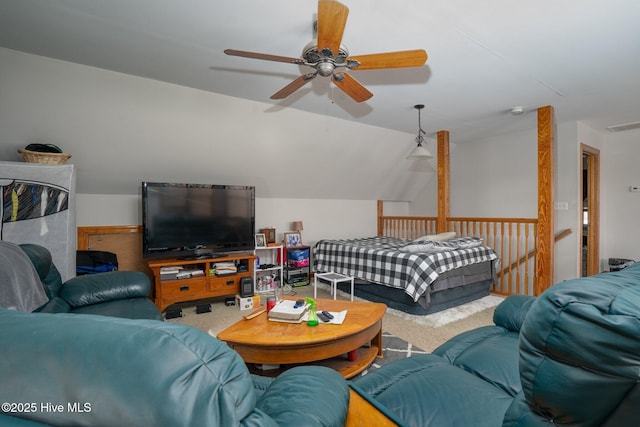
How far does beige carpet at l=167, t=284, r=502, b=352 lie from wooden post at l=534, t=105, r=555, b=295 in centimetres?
62

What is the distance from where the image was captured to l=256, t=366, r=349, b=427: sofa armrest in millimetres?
738

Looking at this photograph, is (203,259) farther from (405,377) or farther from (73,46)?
(405,377)

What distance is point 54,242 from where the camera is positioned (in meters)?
2.57

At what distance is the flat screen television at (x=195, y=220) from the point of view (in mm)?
3344

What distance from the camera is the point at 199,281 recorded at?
3416 mm

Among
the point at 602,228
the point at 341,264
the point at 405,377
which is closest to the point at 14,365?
the point at 405,377

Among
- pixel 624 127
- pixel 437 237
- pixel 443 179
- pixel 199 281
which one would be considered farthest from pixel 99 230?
pixel 624 127

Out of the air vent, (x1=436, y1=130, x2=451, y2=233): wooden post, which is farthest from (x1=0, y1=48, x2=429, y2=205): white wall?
the air vent

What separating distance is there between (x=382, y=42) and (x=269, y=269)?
3.07 metres

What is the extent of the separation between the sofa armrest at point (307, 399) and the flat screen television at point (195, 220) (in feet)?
9.62

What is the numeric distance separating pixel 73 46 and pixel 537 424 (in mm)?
3379

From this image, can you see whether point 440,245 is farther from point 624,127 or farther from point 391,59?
point 624,127

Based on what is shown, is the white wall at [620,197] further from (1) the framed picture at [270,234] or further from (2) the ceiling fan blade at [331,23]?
(2) the ceiling fan blade at [331,23]

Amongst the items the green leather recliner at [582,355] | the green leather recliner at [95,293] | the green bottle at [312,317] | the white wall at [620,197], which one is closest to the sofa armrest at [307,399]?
the green leather recliner at [582,355]
